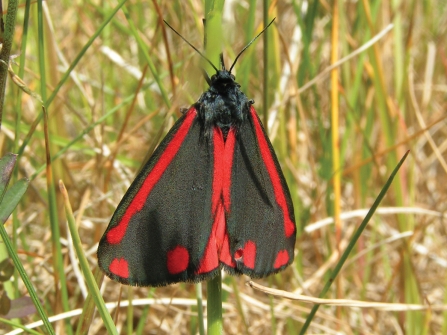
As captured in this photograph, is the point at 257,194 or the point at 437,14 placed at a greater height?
the point at 437,14

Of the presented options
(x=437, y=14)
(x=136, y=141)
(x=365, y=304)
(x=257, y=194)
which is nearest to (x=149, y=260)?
(x=257, y=194)

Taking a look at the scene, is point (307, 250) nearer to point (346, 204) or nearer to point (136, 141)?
point (346, 204)

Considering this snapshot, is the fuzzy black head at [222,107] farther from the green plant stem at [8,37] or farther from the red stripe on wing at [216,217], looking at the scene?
the green plant stem at [8,37]

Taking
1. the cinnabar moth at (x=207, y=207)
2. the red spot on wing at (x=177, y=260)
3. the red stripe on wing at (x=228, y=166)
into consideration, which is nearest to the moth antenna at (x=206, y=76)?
the cinnabar moth at (x=207, y=207)

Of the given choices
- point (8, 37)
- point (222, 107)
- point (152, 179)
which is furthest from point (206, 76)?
point (8, 37)

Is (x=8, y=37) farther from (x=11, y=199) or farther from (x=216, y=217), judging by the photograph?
(x=216, y=217)

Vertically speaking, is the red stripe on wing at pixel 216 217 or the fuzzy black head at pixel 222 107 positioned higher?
the fuzzy black head at pixel 222 107

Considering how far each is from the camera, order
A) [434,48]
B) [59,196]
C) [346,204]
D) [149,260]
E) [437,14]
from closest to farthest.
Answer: [149,260]
[59,196]
[346,204]
[434,48]
[437,14]
